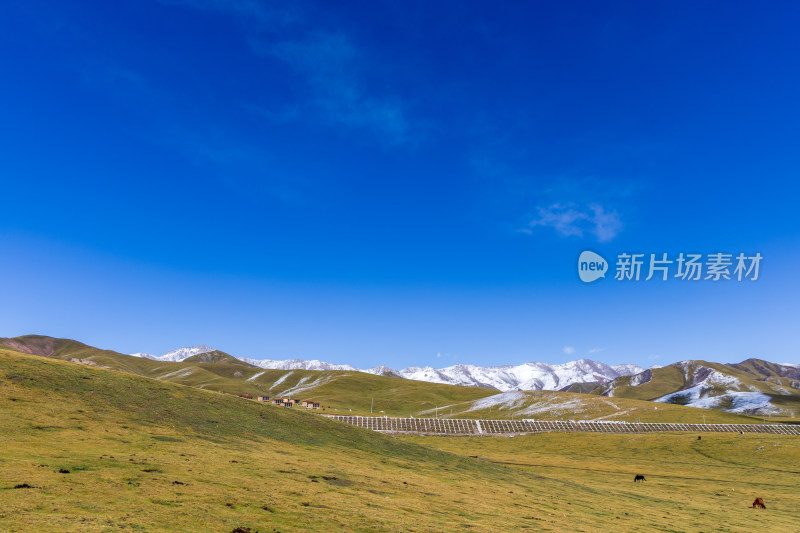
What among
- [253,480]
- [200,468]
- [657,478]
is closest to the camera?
[253,480]

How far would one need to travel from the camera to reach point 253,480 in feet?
97.5

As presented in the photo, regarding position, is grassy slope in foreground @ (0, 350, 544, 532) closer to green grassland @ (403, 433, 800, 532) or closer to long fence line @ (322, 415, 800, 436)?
green grassland @ (403, 433, 800, 532)

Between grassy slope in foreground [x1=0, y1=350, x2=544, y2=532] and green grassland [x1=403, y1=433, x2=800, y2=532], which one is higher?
grassy slope in foreground [x1=0, y1=350, x2=544, y2=532]

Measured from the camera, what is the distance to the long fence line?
161 m

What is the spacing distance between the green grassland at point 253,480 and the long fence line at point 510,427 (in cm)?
8516

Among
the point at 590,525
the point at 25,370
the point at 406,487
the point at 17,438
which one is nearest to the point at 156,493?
the point at 17,438

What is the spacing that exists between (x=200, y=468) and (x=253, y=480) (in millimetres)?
4073

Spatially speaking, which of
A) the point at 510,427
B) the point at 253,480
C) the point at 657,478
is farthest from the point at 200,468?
the point at 510,427

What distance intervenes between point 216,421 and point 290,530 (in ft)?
116

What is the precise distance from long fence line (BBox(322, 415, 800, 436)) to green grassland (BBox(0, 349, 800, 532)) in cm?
8516

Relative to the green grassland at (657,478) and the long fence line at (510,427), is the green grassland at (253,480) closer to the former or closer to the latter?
the green grassland at (657,478)

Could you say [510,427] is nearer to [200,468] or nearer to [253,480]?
[253,480]

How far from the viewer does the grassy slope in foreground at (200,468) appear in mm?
20344

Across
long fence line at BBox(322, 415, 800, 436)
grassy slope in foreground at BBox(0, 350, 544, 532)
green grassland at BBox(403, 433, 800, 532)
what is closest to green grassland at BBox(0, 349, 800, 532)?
grassy slope in foreground at BBox(0, 350, 544, 532)
